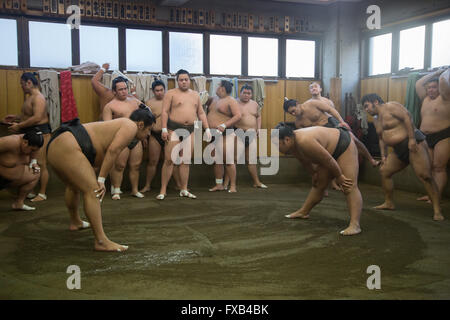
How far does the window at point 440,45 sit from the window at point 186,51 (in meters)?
3.16

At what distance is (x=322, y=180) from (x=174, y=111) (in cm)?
218

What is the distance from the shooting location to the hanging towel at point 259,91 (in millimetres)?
6594

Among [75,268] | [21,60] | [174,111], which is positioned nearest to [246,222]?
[75,268]

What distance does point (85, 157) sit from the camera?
2.86m

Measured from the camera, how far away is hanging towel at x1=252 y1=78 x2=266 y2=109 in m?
6.59

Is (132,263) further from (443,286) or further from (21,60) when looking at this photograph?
(21,60)

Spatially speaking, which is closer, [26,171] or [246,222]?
[246,222]

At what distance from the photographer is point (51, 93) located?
567cm

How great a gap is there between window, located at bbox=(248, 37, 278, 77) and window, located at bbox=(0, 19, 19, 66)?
3.28 metres

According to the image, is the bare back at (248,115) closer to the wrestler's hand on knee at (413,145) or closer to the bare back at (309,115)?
the bare back at (309,115)

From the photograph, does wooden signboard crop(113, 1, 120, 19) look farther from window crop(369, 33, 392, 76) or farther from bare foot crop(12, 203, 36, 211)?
window crop(369, 33, 392, 76)

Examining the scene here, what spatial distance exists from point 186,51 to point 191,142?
2.07 meters

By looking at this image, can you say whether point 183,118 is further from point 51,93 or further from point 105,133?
point 105,133

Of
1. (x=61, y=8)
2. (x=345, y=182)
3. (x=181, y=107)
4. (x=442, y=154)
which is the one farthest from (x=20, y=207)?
(x=442, y=154)
